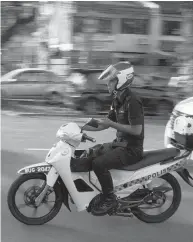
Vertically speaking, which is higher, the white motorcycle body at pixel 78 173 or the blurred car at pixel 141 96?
the white motorcycle body at pixel 78 173

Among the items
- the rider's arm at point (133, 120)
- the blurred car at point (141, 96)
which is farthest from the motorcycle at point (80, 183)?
the blurred car at point (141, 96)

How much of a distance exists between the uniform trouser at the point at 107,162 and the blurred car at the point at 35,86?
11.0 meters

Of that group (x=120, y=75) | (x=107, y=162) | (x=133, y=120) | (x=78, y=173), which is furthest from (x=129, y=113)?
(x=78, y=173)

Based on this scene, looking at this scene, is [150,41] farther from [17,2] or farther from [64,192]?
[64,192]

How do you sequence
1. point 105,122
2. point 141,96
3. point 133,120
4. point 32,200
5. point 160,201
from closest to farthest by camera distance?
1. point 105,122
2. point 133,120
3. point 32,200
4. point 160,201
5. point 141,96

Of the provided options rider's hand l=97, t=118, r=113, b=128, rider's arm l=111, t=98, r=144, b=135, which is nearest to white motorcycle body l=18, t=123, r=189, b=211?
rider's hand l=97, t=118, r=113, b=128

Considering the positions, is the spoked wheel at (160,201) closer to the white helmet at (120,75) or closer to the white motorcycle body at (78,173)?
the white motorcycle body at (78,173)

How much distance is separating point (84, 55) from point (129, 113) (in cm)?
1275

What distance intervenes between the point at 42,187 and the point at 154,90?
10.3m

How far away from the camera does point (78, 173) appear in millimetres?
5332

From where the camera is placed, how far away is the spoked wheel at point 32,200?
17.5 feet

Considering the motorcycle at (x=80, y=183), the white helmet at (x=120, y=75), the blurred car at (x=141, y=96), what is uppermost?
the white helmet at (x=120, y=75)

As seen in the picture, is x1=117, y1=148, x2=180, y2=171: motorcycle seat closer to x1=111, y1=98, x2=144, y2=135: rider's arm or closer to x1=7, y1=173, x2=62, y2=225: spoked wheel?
x1=111, y1=98, x2=144, y2=135: rider's arm

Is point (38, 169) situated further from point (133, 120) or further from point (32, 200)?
point (133, 120)
